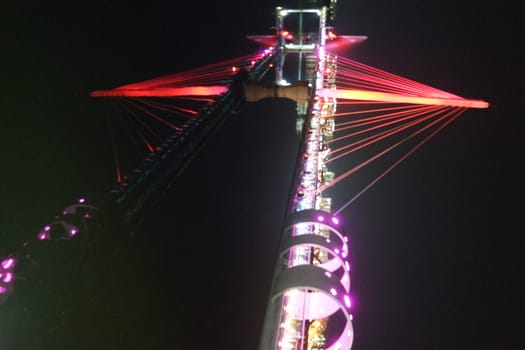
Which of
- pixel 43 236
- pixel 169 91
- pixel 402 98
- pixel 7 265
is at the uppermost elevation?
pixel 169 91

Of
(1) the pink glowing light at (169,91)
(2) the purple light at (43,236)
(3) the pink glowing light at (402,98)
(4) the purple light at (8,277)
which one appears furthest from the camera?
(1) the pink glowing light at (169,91)

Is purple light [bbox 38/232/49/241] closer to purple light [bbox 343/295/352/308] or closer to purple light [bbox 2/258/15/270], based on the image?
purple light [bbox 2/258/15/270]

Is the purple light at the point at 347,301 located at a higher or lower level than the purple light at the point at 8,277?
higher

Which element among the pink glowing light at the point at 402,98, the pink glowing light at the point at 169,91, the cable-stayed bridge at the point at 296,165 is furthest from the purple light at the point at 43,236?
the pink glowing light at the point at 402,98

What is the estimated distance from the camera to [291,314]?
4969mm

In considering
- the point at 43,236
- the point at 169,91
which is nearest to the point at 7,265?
the point at 43,236

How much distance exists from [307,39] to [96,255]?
58.6ft

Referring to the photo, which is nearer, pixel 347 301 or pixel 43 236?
pixel 347 301

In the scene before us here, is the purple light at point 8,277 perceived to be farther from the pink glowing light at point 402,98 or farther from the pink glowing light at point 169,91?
the pink glowing light at point 402,98

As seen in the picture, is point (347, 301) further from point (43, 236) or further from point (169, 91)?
point (169, 91)

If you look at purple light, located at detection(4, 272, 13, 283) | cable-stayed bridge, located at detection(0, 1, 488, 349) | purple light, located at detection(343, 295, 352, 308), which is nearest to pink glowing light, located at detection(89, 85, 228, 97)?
cable-stayed bridge, located at detection(0, 1, 488, 349)

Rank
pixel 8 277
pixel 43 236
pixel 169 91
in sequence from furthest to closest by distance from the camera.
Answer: pixel 169 91, pixel 43 236, pixel 8 277

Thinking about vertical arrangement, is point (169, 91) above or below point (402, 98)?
above

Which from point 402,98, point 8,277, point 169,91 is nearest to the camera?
point 8,277
